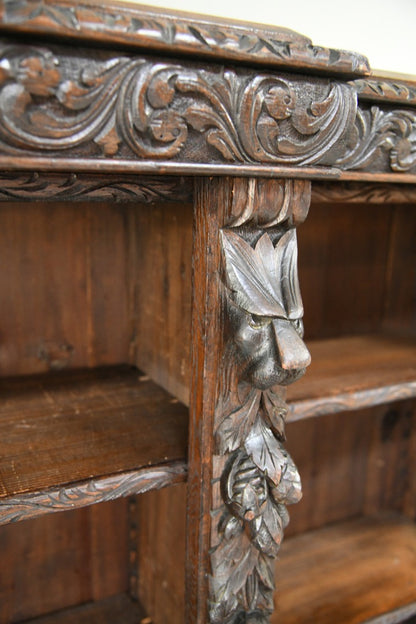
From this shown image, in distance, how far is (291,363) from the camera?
0.56 m

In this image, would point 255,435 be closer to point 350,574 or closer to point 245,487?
point 245,487

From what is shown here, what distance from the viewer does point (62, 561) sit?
1.00 metres

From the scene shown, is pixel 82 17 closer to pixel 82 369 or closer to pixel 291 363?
pixel 291 363

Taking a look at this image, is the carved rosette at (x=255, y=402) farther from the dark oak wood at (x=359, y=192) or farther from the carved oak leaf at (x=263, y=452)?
the dark oak wood at (x=359, y=192)

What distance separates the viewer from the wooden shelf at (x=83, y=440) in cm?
61

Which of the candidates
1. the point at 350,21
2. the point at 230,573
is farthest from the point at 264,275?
the point at 350,21

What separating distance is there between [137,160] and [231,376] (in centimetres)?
26

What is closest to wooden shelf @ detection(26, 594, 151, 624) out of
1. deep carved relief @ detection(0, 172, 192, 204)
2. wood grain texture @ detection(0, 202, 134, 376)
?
wood grain texture @ detection(0, 202, 134, 376)

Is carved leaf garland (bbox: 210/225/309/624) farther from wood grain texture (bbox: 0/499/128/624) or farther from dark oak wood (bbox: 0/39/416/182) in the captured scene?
wood grain texture (bbox: 0/499/128/624)

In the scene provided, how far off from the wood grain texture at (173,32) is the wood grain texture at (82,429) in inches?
17.7

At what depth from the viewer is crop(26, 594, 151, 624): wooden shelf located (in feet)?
3.25

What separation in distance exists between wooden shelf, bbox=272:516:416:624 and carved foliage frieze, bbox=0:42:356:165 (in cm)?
83

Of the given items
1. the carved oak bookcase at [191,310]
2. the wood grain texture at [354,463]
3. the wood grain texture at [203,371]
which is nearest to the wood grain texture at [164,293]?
the carved oak bookcase at [191,310]

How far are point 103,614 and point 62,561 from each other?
123 millimetres
